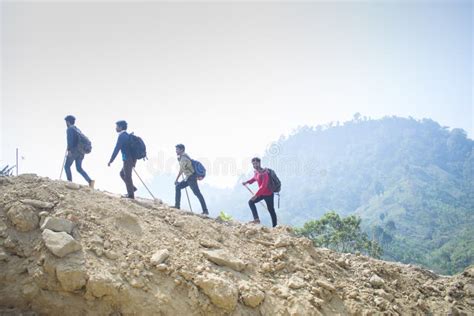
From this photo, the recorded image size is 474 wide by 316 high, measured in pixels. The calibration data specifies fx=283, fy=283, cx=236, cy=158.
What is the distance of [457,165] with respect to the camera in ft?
467

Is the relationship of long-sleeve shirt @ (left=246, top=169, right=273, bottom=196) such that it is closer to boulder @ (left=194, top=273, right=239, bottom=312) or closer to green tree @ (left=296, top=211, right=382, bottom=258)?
boulder @ (left=194, top=273, right=239, bottom=312)

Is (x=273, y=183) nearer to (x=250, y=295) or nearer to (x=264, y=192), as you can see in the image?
(x=264, y=192)

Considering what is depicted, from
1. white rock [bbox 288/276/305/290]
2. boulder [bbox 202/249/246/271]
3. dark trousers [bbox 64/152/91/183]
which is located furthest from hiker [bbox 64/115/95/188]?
white rock [bbox 288/276/305/290]

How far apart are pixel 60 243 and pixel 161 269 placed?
150 centimetres

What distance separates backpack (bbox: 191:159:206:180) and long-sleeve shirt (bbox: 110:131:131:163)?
2.03m

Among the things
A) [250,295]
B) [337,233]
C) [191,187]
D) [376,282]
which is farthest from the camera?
[337,233]

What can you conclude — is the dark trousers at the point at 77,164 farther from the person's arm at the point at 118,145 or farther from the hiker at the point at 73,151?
the person's arm at the point at 118,145

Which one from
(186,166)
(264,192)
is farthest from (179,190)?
(264,192)

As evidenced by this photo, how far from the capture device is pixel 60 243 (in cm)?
412

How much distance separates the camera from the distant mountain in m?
70.1

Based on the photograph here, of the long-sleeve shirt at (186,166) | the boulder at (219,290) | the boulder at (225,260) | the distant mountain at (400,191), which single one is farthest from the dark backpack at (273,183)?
the distant mountain at (400,191)

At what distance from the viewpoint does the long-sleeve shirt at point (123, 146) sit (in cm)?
716

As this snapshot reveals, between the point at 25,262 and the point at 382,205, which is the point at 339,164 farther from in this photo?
the point at 25,262

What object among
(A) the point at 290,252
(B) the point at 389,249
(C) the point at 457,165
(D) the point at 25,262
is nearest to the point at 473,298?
(A) the point at 290,252
